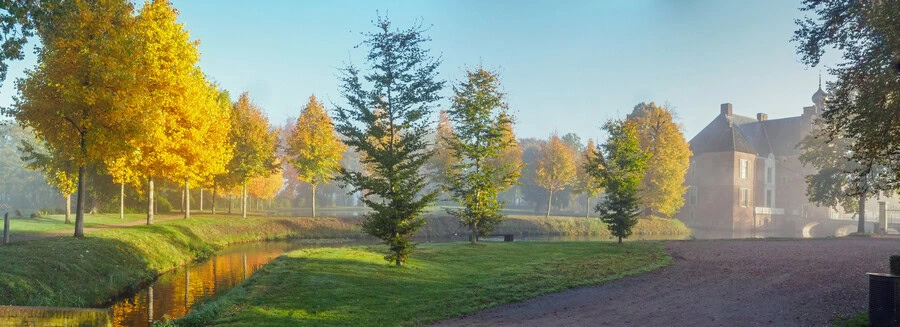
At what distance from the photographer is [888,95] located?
13789mm

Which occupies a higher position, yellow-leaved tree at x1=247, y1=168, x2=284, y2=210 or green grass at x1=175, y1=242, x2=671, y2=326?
yellow-leaved tree at x1=247, y1=168, x2=284, y2=210

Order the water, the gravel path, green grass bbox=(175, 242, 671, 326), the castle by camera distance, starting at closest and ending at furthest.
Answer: the gravel path → green grass bbox=(175, 242, 671, 326) → the water → the castle

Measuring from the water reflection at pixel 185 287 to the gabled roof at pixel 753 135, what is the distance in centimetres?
5839

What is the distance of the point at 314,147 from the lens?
4459 centimetres

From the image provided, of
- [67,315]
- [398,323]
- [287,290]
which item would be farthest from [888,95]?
[67,315]

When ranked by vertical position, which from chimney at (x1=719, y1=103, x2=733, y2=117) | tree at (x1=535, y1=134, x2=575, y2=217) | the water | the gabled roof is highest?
chimney at (x1=719, y1=103, x2=733, y2=117)

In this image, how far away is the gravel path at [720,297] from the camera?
12.5m

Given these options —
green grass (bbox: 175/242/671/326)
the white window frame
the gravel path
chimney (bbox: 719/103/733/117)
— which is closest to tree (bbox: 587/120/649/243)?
green grass (bbox: 175/242/671/326)

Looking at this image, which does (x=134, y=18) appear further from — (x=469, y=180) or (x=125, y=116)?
(x=469, y=180)

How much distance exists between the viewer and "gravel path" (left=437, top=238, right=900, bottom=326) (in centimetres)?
1254

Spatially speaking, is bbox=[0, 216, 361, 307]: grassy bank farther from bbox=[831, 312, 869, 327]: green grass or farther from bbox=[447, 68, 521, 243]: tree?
bbox=[831, 312, 869, 327]: green grass

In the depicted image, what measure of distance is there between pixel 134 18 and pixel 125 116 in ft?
15.8

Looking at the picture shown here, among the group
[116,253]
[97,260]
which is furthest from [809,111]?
[97,260]

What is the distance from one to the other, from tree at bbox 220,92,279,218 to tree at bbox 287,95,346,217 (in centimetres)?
245
